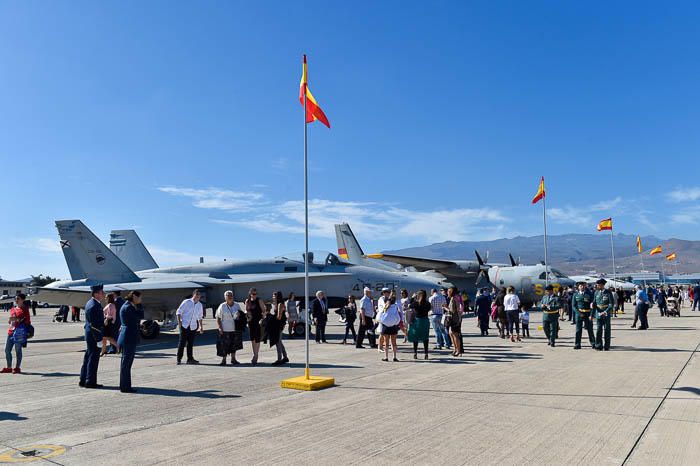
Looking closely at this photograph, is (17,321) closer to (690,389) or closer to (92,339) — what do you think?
(92,339)

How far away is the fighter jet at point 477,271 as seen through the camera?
93.6ft

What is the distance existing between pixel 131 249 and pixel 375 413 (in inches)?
1050

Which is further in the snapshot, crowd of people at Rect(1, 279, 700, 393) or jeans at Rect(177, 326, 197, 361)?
jeans at Rect(177, 326, 197, 361)

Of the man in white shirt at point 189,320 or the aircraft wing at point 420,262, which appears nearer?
the man in white shirt at point 189,320

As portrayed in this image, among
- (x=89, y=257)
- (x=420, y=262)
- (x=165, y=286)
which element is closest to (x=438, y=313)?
(x=165, y=286)

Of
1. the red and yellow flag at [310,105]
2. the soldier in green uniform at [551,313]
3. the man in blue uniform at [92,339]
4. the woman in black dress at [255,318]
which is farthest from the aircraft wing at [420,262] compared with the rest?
the man in blue uniform at [92,339]

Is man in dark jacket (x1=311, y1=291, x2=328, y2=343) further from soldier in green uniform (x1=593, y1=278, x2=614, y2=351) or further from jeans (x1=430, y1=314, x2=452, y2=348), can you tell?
soldier in green uniform (x1=593, y1=278, x2=614, y2=351)

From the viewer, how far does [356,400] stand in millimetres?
7418

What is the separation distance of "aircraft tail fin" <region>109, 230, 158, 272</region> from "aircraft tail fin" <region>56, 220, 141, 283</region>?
8.89 metres

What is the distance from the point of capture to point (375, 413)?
6594 mm

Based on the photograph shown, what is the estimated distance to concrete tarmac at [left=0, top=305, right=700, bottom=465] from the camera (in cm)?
499

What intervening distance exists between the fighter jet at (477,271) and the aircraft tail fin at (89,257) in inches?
631

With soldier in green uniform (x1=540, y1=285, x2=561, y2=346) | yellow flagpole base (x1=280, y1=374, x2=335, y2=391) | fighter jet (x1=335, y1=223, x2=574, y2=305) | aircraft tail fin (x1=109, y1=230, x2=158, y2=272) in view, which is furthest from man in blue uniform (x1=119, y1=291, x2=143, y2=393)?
aircraft tail fin (x1=109, y1=230, x2=158, y2=272)

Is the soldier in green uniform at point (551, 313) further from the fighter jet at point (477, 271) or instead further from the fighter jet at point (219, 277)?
the fighter jet at point (477, 271)
